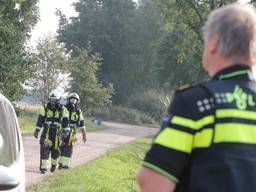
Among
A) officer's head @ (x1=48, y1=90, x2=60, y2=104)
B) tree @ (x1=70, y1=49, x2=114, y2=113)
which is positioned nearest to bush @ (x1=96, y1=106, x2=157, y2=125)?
tree @ (x1=70, y1=49, x2=114, y2=113)

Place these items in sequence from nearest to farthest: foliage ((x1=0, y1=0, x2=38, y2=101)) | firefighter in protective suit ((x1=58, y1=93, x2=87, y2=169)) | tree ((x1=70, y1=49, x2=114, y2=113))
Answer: firefighter in protective suit ((x1=58, y1=93, x2=87, y2=169))
foliage ((x1=0, y1=0, x2=38, y2=101))
tree ((x1=70, y1=49, x2=114, y2=113))

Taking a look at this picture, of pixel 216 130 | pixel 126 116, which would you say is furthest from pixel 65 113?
pixel 126 116

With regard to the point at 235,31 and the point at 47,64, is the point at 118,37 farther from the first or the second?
the point at 235,31

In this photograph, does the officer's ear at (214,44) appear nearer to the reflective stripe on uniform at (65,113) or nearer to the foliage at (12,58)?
the reflective stripe on uniform at (65,113)

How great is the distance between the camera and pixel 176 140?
2.56m

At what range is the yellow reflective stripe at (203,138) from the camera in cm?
259

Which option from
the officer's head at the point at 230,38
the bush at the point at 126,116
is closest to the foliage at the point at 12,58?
the officer's head at the point at 230,38

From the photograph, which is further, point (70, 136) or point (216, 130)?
point (70, 136)

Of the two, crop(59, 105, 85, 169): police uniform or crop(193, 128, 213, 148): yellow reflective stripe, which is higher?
crop(193, 128, 213, 148): yellow reflective stripe

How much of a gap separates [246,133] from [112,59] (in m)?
69.4

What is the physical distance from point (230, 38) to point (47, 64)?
3835 centimetres

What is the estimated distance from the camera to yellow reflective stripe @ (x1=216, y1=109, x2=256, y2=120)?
2.63 meters

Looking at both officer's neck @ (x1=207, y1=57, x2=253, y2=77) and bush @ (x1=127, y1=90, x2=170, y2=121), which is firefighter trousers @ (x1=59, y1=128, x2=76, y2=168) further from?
bush @ (x1=127, y1=90, x2=170, y2=121)

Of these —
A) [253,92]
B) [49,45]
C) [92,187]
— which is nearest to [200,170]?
[253,92]
